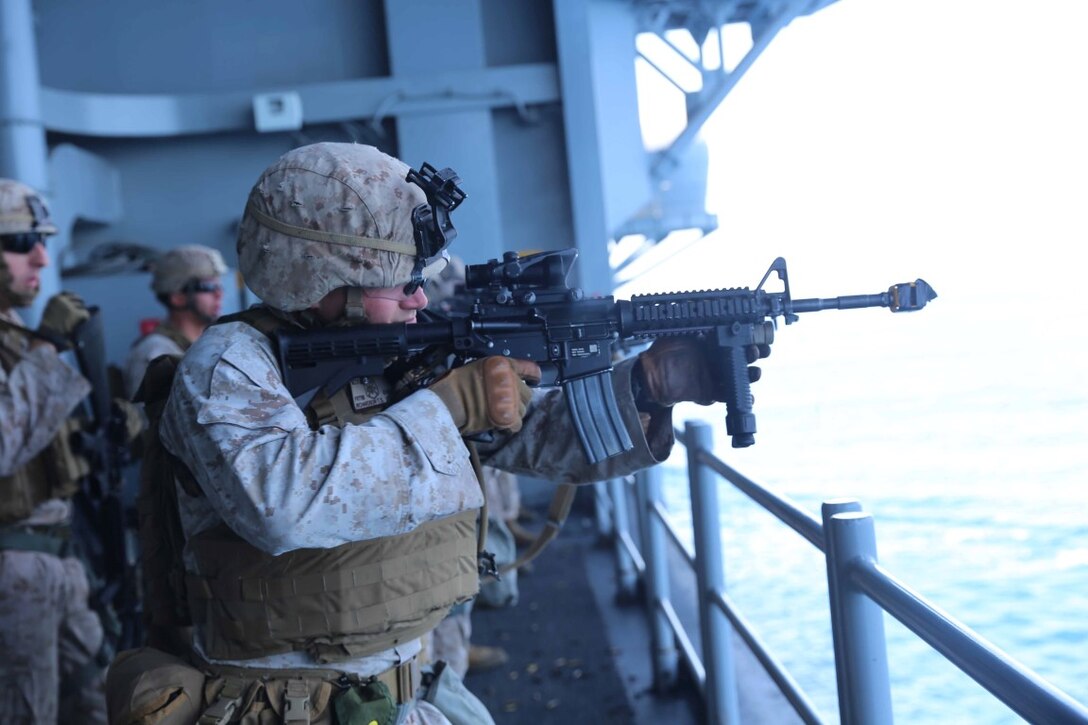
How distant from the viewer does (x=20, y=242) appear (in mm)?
2752

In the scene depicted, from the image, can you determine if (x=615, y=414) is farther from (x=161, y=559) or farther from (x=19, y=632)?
(x=19, y=632)

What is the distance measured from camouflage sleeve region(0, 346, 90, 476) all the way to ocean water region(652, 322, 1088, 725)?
1764 mm

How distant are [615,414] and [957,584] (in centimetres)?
461

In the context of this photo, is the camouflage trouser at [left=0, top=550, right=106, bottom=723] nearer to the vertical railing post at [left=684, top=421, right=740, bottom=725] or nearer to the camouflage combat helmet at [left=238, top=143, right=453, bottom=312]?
the camouflage combat helmet at [left=238, top=143, right=453, bottom=312]

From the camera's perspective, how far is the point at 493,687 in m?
3.58

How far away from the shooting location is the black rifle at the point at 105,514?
10.5ft

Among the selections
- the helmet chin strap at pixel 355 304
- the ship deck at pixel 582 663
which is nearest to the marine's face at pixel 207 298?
the ship deck at pixel 582 663

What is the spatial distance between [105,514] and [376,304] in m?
2.16

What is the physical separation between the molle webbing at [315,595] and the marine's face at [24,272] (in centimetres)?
168

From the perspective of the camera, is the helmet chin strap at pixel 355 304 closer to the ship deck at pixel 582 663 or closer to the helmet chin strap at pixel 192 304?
the ship deck at pixel 582 663

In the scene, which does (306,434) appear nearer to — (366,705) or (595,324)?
(366,705)

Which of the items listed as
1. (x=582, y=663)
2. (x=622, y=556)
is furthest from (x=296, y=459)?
(x=622, y=556)

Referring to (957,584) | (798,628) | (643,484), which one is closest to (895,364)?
(957,584)

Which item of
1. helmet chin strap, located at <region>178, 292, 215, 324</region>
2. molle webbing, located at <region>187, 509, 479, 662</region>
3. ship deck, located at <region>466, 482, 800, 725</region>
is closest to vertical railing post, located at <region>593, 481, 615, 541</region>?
ship deck, located at <region>466, 482, 800, 725</region>
